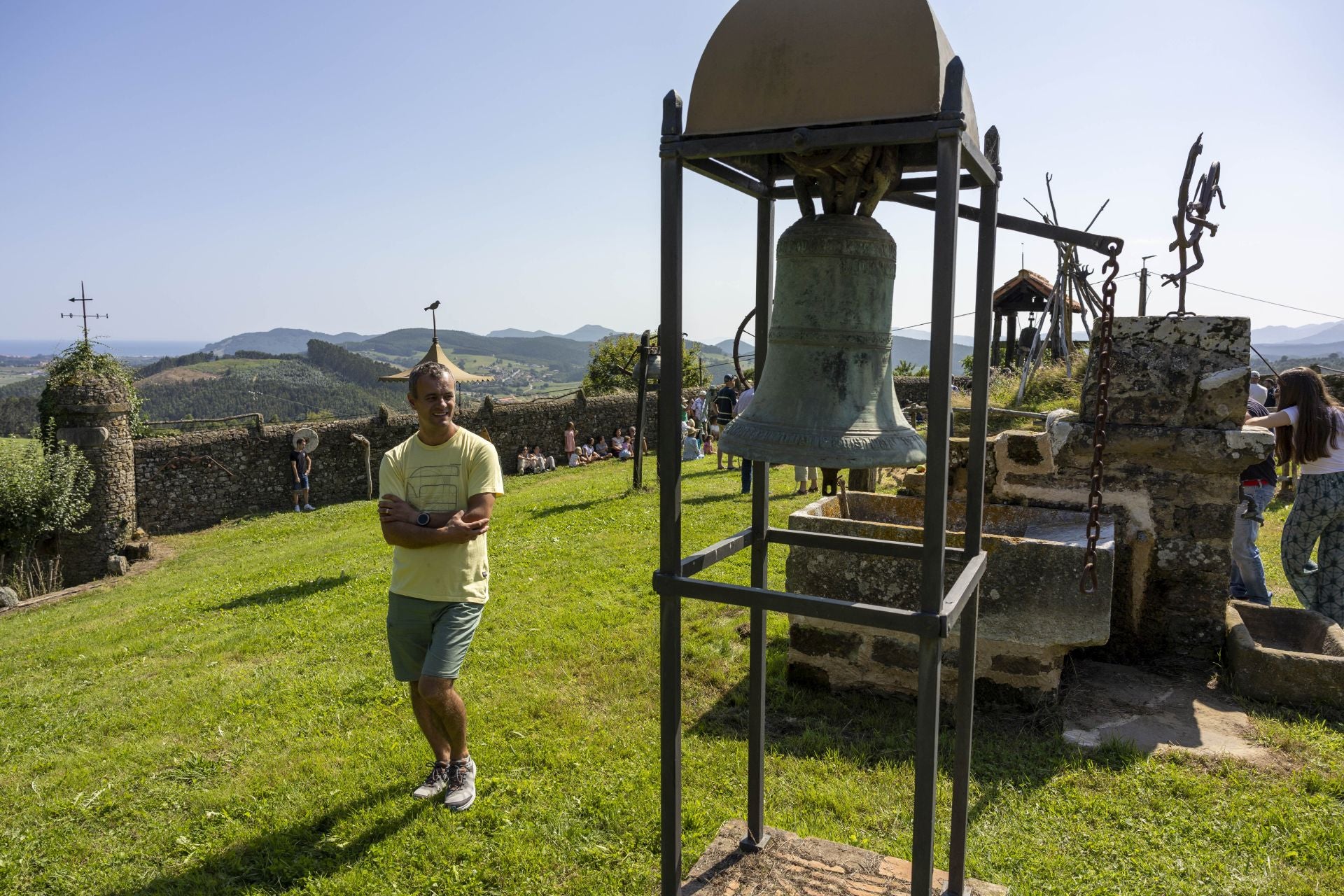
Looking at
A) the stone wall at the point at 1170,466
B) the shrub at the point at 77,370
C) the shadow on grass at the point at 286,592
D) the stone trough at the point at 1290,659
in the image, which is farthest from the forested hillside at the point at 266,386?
the stone trough at the point at 1290,659

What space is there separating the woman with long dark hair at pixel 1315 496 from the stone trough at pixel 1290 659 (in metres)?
0.25

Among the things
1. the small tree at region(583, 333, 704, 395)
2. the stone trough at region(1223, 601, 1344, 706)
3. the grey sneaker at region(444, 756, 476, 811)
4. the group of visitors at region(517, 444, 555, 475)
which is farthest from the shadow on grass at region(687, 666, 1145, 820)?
the small tree at region(583, 333, 704, 395)

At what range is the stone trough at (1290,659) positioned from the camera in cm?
452

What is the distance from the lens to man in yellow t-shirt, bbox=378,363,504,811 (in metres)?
3.79

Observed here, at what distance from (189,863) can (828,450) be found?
11.3 ft

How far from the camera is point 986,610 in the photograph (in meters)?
4.58

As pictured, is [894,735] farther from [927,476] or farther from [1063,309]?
[1063,309]

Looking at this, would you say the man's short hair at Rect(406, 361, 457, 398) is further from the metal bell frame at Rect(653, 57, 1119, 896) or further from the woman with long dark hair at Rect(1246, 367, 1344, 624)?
the woman with long dark hair at Rect(1246, 367, 1344, 624)

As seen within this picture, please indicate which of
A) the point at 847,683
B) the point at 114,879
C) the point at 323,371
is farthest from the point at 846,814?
the point at 323,371

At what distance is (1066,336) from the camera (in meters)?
19.8

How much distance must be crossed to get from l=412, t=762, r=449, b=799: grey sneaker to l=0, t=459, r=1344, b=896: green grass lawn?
0.27ft

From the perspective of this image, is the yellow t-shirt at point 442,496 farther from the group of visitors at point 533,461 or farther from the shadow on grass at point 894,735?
the group of visitors at point 533,461

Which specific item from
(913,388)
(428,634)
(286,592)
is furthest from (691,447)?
(428,634)

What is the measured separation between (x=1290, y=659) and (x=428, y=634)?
4.85m
